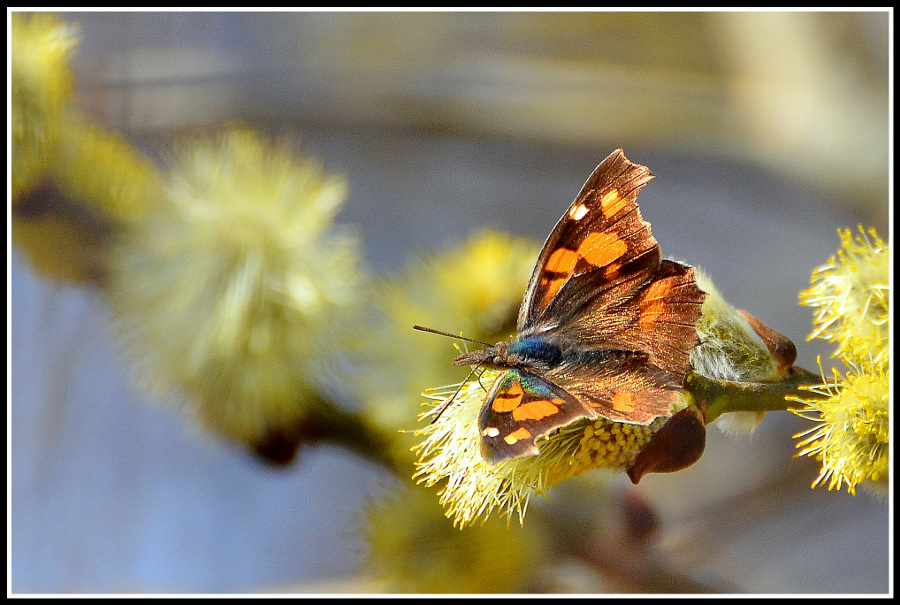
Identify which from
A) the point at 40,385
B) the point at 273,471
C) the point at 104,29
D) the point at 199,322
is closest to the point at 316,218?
the point at 199,322

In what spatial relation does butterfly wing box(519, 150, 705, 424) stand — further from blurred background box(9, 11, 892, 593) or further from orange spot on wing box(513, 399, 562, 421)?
blurred background box(9, 11, 892, 593)

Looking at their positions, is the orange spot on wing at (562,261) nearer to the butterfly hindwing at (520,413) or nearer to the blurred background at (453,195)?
the butterfly hindwing at (520,413)

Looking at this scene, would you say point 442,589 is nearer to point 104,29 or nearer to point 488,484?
point 488,484

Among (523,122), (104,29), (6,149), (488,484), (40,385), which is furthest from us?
(523,122)

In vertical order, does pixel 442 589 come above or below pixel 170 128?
below

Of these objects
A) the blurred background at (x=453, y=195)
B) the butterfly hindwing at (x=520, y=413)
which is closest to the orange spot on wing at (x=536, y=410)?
the butterfly hindwing at (x=520, y=413)

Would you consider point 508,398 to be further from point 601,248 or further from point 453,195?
point 453,195

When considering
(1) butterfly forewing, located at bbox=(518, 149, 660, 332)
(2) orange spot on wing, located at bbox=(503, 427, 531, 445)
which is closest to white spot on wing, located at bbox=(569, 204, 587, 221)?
(1) butterfly forewing, located at bbox=(518, 149, 660, 332)
